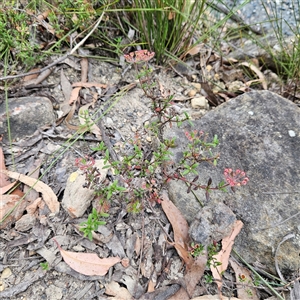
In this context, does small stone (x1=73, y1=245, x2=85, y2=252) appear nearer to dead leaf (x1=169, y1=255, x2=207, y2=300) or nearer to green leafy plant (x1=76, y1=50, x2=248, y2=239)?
green leafy plant (x1=76, y1=50, x2=248, y2=239)

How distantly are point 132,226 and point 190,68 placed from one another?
1254 mm

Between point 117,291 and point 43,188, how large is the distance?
0.57 meters

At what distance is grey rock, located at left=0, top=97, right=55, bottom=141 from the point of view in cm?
176

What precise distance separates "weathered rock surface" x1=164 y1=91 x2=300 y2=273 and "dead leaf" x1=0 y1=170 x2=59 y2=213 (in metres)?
0.53

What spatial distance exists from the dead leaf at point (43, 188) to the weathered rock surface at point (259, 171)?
53 centimetres

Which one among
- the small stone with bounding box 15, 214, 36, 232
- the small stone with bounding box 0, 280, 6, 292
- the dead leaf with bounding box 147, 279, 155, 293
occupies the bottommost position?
the small stone with bounding box 0, 280, 6, 292

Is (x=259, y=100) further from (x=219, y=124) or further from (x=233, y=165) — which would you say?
(x=233, y=165)

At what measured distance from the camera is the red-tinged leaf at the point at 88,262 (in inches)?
Answer: 53.9

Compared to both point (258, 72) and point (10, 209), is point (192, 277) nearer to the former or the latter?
point (10, 209)

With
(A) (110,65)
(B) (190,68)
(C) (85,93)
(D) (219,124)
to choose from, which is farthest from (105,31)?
(D) (219,124)

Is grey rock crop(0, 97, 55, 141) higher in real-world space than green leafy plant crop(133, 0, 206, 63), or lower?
lower

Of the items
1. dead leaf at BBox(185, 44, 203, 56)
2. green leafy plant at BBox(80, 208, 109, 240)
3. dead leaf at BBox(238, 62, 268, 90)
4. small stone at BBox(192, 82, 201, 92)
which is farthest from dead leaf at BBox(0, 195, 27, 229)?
dead leaf at BBox(238, 62, 268, 90)

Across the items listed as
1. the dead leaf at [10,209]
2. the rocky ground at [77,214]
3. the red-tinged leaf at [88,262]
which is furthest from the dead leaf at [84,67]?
the red-tinged leaf at [88,262]

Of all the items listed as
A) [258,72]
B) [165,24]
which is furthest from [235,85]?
[165,24]
